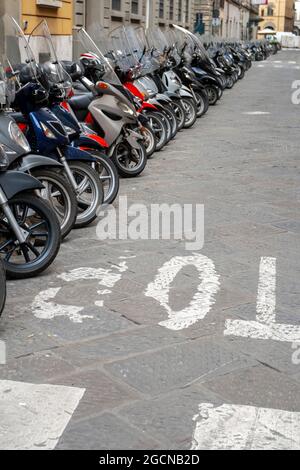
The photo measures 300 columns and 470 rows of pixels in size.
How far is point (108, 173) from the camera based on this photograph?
6227 mm

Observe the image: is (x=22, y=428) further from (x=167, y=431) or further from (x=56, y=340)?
(x=56, y=340)

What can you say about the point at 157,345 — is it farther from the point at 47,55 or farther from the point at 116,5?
the point at 116,5

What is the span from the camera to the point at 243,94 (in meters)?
18.9

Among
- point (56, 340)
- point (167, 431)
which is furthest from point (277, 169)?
point (167, 431)

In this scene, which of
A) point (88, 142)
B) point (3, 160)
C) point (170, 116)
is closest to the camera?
point (3, 160)

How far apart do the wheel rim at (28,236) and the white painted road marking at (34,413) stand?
1366 mm

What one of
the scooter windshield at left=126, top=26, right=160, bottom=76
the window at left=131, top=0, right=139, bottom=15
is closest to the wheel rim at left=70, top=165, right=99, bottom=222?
the scooter windshield at left=126, top=26, right=160, bottom=76

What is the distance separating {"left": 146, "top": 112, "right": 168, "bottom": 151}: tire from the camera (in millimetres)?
9195

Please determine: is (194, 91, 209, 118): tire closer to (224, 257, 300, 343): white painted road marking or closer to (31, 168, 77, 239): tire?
(31, 168, 77, 239): tire

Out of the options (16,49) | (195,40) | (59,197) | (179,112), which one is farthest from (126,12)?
(59,197)

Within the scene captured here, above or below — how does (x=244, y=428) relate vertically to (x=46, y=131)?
below

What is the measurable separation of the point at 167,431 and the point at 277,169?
20.2 feet

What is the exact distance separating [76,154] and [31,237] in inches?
48.2

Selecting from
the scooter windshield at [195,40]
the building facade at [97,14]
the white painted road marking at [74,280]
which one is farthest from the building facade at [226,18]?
the white painted road marking at [74,280]
